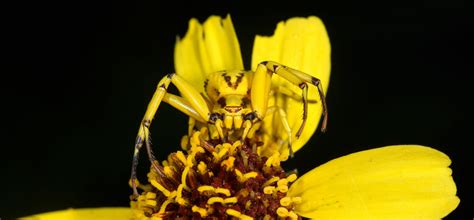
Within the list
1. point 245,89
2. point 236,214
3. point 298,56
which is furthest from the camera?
point 298,56

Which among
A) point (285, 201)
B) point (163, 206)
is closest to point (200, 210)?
point (163, 206)

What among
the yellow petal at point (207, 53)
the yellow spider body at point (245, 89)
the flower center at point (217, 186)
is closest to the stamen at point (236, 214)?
the flower center at point (217, 186)

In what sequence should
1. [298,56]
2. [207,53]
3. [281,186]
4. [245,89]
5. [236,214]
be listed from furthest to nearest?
[207,53] → [298,56] → [245,89] → [281,186] → [236,214]

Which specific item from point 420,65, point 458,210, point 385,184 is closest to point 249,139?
point 385,184

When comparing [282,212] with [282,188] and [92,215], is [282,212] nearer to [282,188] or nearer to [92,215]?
[282,188]

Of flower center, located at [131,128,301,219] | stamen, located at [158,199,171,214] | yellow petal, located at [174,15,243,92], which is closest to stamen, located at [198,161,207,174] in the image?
flower center, located at [131,128,301,219]

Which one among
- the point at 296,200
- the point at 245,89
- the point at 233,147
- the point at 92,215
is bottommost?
the point at 92,215

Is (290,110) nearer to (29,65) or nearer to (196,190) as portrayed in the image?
(196,190)
